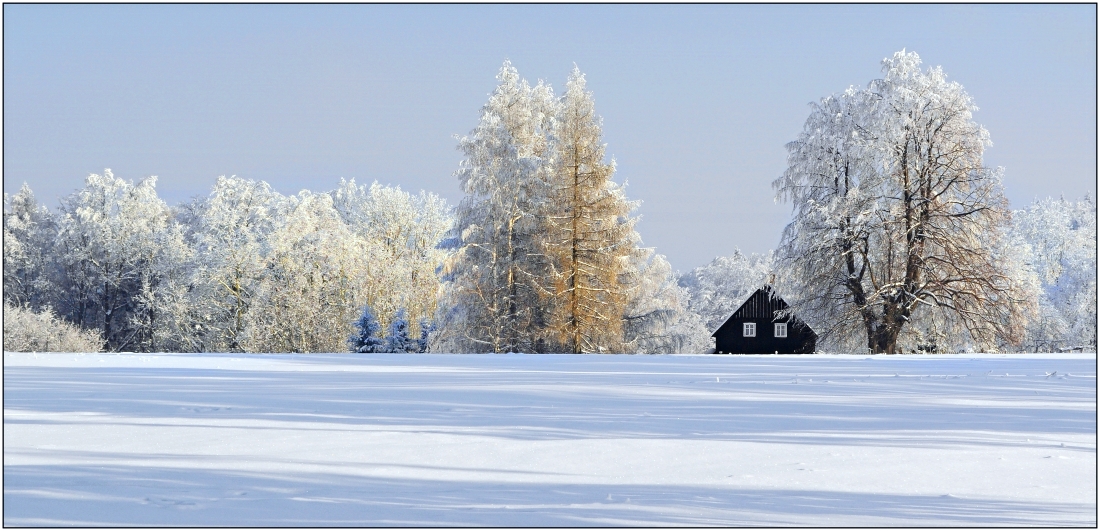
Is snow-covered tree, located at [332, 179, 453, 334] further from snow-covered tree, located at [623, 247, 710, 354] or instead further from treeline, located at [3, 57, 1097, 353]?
snow-covered tree, located at [623, 247, 710, 354]

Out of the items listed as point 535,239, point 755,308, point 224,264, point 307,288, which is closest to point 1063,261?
point 755,308

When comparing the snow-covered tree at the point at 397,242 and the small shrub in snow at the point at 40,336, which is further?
the snow-covered tree at the point at 397,242

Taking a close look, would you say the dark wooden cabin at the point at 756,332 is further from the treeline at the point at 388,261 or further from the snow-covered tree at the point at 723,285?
the snow-covered tree at the point at 723,285

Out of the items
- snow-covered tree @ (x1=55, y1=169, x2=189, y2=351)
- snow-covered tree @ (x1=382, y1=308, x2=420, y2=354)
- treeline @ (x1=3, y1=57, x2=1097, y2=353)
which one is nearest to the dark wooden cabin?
treeline @ (x1=3, y1=57, x2=1097, y2=353)

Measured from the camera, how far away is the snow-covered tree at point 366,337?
2744 centimetres

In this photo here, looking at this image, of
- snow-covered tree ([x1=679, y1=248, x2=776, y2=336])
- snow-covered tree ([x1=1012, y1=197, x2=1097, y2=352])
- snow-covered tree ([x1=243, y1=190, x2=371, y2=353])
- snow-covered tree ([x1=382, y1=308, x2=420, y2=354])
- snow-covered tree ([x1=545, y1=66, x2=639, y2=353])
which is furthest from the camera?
snow-covered tree ([x1=679, y1=248, x2=776, y2=336])

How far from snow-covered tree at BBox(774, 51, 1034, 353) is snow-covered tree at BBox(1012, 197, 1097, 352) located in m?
20.9

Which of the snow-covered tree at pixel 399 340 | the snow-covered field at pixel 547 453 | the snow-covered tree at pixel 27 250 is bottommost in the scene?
the snow-covered field at pixel 547 453

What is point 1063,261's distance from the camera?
178 ft

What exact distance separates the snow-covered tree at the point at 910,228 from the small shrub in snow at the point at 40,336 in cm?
2495

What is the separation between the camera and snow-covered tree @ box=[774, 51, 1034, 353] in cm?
2459

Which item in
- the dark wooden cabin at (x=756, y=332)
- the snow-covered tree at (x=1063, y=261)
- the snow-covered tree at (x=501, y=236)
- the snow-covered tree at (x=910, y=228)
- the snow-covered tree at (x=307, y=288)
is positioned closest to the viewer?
the snow-covered tree at (x=910, y=228)

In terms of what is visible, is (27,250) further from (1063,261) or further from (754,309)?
(1063,261)

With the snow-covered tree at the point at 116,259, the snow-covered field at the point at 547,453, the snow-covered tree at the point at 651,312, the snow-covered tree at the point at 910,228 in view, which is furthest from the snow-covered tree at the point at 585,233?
the snow-covered tree at the point at 116,259
